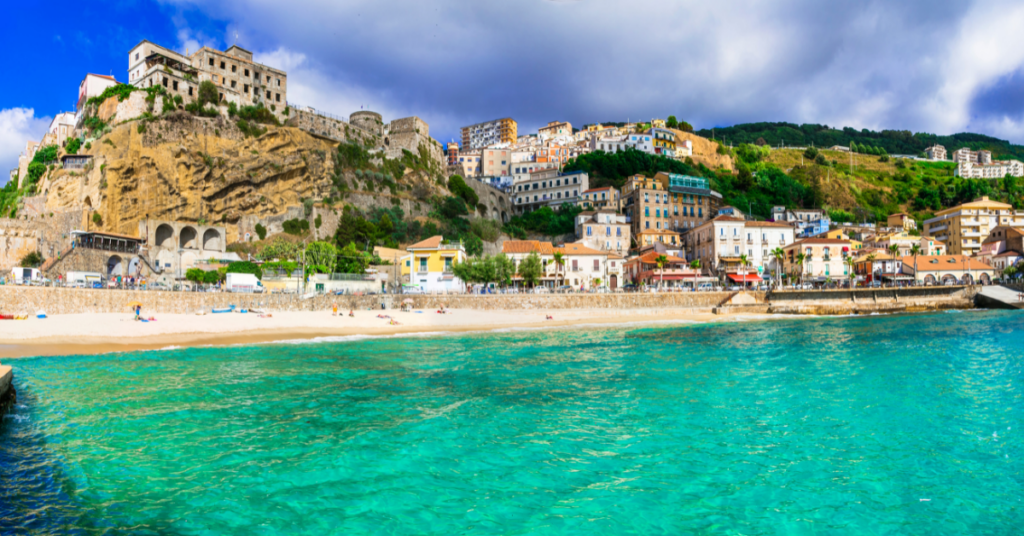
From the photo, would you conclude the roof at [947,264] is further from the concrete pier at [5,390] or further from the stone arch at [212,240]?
the stone arch at [212,240]

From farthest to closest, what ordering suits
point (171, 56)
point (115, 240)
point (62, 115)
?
point (62, 115) < point (171, 56) < point (115, 240)

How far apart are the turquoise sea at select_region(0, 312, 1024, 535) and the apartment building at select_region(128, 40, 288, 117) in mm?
51497

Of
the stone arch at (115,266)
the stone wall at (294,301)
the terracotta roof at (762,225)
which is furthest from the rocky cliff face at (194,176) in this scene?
the terracotta roof at (762,225)

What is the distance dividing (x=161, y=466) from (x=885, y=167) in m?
133

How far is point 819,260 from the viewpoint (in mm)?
54781

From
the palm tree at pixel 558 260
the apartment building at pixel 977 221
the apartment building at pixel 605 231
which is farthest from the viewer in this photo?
the apartment building at pixel 977 221

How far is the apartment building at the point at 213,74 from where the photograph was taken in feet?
189

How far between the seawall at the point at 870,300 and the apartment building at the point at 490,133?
293 feet

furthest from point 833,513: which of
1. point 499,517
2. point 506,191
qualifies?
point 506,191

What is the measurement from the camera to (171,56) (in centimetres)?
5953

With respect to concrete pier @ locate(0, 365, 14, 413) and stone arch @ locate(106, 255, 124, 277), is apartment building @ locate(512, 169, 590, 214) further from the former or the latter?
concrete pier @ locate(0, 365, 14, 413)

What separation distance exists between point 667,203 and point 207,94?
58.0m

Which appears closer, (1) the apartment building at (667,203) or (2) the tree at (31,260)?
(2) the tree at (31,260)

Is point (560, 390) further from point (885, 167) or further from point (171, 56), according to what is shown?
point (885, 167)
